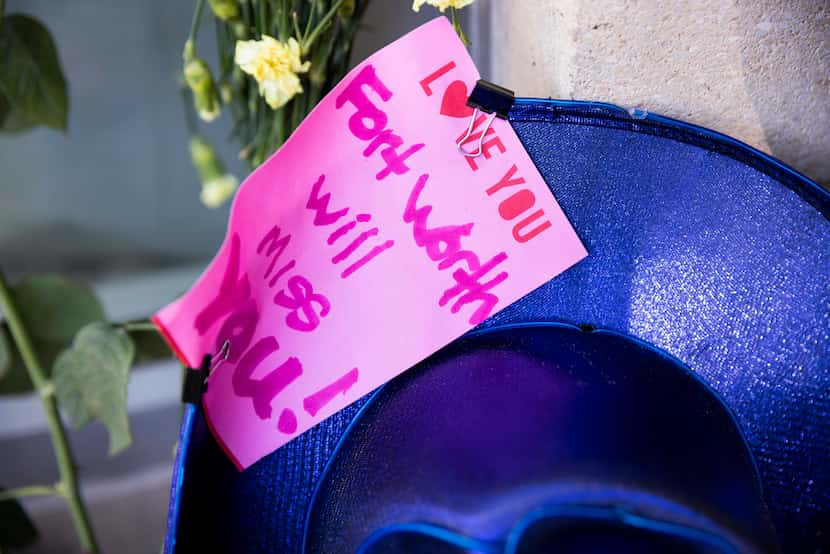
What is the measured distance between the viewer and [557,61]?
412 millimetres

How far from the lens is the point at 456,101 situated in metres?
0.36

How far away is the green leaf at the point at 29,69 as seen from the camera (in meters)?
0.51

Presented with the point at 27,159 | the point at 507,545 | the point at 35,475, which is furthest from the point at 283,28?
the point at 35,475

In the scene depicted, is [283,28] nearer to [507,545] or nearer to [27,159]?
[507,545]

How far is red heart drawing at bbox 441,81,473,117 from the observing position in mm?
359

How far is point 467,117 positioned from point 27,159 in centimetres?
65

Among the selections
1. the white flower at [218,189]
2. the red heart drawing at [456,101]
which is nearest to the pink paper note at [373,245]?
the red heart drawing at [456,101]

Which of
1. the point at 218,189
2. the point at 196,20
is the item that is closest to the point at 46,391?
the point at 218,189

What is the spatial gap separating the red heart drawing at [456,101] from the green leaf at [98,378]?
0.88 feet

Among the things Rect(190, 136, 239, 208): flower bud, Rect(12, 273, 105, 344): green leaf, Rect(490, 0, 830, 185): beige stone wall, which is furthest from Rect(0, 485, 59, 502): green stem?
Rect(490, 0, 830, 185): beige stone wall

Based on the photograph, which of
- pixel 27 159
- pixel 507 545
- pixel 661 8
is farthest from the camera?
pixel 27 159

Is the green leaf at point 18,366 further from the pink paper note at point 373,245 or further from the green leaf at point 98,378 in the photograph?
the pink paper note at point 373,245

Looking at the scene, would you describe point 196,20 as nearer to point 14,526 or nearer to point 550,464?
point 550,464

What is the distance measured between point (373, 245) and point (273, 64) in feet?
0.37
